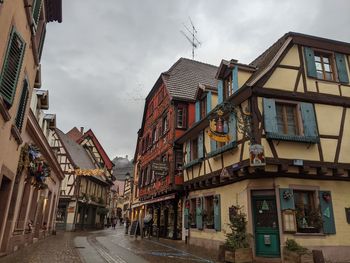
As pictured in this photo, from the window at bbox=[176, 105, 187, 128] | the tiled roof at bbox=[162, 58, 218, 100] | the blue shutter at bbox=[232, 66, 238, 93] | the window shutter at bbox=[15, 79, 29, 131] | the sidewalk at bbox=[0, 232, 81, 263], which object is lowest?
the sidewalk at bbox=[0, 232, 81, 263]

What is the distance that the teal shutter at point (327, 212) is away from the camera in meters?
10.6

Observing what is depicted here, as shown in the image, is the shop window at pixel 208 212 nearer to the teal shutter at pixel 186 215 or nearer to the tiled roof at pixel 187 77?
the teal shutter at pixel 186 215

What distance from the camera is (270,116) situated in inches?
430

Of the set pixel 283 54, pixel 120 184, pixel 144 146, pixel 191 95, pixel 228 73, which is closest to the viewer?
pixel 283 54

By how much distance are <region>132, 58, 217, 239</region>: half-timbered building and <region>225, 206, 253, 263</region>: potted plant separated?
7.00 metres

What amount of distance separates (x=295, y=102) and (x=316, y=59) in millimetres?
2479

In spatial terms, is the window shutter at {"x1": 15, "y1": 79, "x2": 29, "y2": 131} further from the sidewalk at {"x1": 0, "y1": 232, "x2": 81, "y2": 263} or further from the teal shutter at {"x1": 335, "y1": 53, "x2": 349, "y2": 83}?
the teal shutter at {"x1": 335, "y1": 53, "x2": 349, "y2": 83}

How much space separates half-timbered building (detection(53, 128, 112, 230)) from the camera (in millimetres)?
32219

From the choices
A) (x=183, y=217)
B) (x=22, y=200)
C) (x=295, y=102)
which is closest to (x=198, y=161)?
(x=183, y=217)

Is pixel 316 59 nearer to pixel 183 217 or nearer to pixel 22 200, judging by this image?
pixel 183 217

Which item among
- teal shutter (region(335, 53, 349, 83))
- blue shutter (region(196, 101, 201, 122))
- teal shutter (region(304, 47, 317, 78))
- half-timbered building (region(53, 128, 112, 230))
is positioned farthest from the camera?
half-timbered building (region(53, 128, 112, 230))

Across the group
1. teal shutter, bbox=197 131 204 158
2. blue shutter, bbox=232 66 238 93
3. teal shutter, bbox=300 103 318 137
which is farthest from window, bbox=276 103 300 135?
teal shutter, bbox=197 131 204 158

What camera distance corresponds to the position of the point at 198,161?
14.9 m

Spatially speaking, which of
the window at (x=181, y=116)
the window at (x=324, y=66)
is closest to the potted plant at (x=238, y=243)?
the window at (x=324, y=66)
